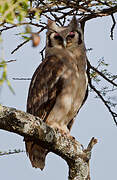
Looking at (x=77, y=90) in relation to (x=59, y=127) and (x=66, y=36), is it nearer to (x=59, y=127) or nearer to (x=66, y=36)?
(x=59, y=127)

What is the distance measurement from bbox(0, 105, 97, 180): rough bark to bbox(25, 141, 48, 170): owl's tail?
97 cm

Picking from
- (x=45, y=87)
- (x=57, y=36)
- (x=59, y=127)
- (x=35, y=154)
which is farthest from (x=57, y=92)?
(x=57, y=36)

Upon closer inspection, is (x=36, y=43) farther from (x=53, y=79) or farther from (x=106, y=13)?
(x=53, y=79)

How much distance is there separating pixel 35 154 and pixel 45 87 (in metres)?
0.82

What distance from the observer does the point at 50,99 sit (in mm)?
4453

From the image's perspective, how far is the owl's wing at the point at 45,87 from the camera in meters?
4.45

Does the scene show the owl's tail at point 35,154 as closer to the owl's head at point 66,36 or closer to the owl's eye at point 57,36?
the owl's head at point 66,36

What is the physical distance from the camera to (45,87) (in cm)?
455

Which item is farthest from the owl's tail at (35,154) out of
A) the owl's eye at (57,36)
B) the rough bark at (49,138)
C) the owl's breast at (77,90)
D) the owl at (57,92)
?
the owl's eye at (57,36)

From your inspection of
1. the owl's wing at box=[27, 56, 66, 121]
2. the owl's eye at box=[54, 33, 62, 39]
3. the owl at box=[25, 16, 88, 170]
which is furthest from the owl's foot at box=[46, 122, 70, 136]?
the owl's eye at box=[54, 33, 62, 39]

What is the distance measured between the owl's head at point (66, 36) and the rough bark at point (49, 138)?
6.71 feet

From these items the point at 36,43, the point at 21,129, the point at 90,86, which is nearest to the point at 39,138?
the point at 21,129

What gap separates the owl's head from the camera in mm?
5051

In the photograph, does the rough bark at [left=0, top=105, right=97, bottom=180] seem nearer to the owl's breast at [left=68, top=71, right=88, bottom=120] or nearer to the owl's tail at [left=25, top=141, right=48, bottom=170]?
the owl's tail at [left=25, top=141, right=48, bottom=170]
